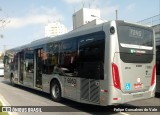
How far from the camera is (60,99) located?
12.6 m

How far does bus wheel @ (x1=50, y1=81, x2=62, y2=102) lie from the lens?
1260cm

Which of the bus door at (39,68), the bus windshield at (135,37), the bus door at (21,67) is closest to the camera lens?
the bus windshield at (135,37)

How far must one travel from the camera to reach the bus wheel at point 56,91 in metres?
12.6

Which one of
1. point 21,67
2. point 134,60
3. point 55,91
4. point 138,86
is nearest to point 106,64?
point 134,60

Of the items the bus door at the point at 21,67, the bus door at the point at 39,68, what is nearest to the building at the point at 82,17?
the bus door at the point at 21,67

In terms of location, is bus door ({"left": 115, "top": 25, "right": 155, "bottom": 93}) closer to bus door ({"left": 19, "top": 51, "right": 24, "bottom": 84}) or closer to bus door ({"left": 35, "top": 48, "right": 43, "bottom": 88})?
bus door ({"left": 35, "top": 48, "right": 43, "bottom": 88})

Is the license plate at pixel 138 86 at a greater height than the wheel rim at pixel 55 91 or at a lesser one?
greater

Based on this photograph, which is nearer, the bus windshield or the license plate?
the bus windshield

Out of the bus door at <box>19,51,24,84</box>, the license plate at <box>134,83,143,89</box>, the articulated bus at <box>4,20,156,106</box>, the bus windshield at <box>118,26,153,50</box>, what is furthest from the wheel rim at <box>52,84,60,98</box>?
the bus door at <box>19,51,24,84</box>

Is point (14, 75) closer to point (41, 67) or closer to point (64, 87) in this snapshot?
point (41, 67)

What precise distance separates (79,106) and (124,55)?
11.2 feet

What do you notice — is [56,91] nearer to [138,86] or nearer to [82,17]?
[138,86]

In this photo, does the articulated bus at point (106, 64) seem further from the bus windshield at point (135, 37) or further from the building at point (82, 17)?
the building at point (82, 17)

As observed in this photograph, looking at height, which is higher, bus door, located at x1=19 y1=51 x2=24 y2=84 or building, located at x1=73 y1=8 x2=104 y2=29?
building, located at x1=73 y1=8 x2=104 y2=29
